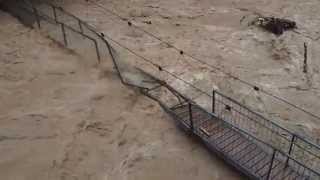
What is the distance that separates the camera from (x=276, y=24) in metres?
11.8

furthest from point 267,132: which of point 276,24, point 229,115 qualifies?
point 276,24

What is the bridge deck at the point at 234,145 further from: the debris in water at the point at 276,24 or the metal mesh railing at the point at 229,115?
the debris in water at the point at 276,24

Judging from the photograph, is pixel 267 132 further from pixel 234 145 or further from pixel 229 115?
pixel 234 145

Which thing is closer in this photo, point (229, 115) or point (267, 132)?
point (267, 132)

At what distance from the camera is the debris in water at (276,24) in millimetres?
11726

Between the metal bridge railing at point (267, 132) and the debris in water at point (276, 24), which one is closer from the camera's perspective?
the metal bridge railing at point (267, 132)

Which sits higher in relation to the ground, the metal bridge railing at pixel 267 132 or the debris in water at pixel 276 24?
the debris in water at pixel 276 24

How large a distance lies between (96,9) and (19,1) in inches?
84.2

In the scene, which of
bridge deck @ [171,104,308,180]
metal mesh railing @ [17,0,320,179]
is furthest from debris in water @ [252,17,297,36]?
bridge deck @ [171,104,308,180]

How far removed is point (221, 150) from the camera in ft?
23.7

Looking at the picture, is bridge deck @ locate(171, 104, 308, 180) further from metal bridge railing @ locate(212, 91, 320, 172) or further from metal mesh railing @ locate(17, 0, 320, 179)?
metal bridge railing @ locate(212, 91, 320, 172)

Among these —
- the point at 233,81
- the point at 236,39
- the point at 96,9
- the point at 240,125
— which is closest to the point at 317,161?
the point at 240,125

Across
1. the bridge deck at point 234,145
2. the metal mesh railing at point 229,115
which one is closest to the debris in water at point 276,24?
the metal mesh railing at point 229,115

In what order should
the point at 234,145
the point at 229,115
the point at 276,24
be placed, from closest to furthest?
the point at 234,145, the point at 229,115, the point at 276,24
